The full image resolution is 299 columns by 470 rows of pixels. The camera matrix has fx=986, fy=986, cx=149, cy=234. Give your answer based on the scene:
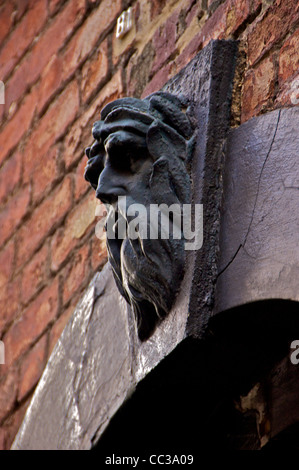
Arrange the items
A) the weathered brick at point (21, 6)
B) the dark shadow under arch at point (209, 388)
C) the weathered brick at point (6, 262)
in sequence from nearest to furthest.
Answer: the dark shadow under arch at point (209, 388) < the weathered brick at point (6, 262) < the weathered brick at point (21, 6)

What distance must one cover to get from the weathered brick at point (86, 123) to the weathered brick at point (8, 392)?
2.34 feet

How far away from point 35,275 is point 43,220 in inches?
7.7

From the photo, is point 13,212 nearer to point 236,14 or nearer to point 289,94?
point 236,14

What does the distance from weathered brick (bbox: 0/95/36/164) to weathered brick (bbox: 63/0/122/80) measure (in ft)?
0.96

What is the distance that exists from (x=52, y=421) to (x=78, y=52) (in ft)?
4.36

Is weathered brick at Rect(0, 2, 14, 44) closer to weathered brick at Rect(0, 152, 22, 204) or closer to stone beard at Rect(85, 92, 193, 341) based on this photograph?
weathered brick at Rect(0, 152, 22, 204)

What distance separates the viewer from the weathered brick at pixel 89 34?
10.6 ft

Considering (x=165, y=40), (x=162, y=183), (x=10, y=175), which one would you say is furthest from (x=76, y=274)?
(x=162, y=183)

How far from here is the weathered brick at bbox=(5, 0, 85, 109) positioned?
353 cm

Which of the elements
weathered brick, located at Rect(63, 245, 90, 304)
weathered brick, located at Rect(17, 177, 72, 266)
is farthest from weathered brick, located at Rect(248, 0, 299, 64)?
weathered brick, located at Rect(17, 177, 72, 266)

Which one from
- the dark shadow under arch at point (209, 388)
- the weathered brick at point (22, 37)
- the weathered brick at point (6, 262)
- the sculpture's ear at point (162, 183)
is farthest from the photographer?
the weathered brick at point (22, 37)

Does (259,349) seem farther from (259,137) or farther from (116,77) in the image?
(116,77)

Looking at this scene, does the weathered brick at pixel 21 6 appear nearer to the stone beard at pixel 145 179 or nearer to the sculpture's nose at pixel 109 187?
the stone beard at pixel 145 179

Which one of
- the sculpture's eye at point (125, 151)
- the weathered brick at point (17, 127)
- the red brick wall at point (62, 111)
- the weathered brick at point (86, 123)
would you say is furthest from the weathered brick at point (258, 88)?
the weathered brick at point (17, 127)
